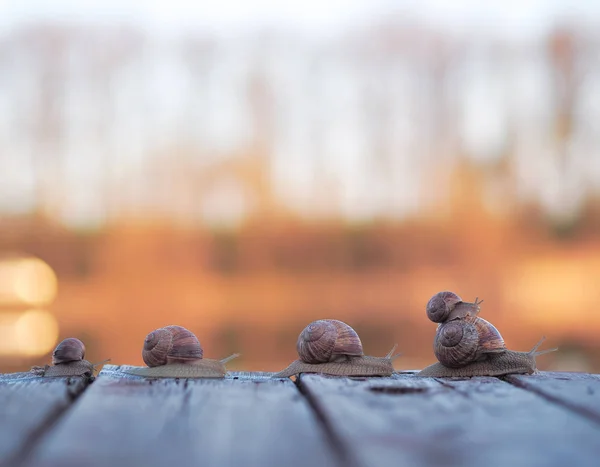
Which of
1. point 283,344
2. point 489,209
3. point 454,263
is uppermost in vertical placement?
point 489,209

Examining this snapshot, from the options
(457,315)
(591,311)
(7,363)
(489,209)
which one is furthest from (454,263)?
(457,315)

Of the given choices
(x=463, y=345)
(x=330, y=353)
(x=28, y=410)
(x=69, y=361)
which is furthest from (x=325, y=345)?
(x=28, y=410)

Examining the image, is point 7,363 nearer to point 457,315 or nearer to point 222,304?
point 222,304

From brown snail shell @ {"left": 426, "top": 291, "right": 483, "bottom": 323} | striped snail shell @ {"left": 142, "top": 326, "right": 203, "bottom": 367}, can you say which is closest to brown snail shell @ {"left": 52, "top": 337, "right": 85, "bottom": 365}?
striped snail shell @ {"left": 142, "top": 326, "right": 203, "bottom": 367}

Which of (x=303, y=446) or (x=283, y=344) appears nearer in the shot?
(x=303, y=446)

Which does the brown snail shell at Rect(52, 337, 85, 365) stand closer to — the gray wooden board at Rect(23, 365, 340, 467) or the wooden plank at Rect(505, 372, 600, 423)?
the gray wooden board at Rect(23, 365, 340, 467)

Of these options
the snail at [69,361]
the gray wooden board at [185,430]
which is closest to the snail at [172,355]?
the snail at [69,361]
